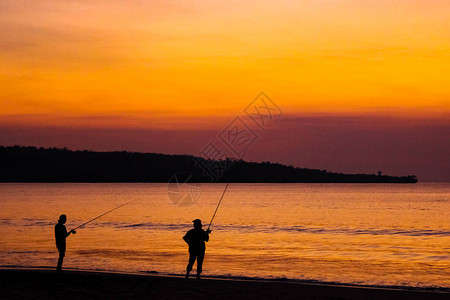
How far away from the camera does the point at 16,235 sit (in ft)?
129

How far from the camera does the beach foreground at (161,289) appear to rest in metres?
14.2

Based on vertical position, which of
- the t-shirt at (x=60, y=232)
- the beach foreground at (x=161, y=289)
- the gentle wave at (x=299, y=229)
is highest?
the t-shirt at (x=60, y=232)

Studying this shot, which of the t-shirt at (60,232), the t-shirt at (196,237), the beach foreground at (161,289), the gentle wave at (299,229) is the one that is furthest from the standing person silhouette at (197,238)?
the gentle wave at (299,229)

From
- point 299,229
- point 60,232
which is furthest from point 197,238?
point 299,229

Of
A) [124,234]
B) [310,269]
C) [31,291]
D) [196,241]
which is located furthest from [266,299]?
[124,234]

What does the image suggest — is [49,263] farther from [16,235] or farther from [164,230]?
[164,230]

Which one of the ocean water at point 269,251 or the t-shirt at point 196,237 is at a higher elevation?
the t-shirt at point 196,237

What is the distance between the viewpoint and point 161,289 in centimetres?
1512

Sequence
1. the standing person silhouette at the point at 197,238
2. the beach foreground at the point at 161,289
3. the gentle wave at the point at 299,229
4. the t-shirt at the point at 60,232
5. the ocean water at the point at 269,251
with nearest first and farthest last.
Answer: the beach foreground at the point at 161,289 → the standing person silhouette at the point at 197,238 → the t-shirt at the point at 60,232 → the ocean water at the point at 269,251 → the gentle wave at the point at 299,229

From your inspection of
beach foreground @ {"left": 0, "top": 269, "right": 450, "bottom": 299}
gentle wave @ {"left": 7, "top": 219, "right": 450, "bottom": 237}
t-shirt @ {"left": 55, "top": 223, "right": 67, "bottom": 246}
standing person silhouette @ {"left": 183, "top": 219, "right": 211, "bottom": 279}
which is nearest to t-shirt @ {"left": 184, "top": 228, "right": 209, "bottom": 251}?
standing person silhouette @ {"left": 183, "top": 219, "right": 211, "bottom": 279}

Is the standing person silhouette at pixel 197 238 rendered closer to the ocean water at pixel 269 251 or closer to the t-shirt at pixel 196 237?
the t-shirt at pixel 196 237

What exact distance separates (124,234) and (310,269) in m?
21.2

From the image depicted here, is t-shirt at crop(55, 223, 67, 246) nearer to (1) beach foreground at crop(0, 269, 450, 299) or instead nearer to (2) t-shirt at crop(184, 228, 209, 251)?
(1) beach foreground at crop(0, 269, 450, 299)

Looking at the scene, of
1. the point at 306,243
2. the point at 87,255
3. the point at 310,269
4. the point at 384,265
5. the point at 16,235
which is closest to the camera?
the point at 310,269
